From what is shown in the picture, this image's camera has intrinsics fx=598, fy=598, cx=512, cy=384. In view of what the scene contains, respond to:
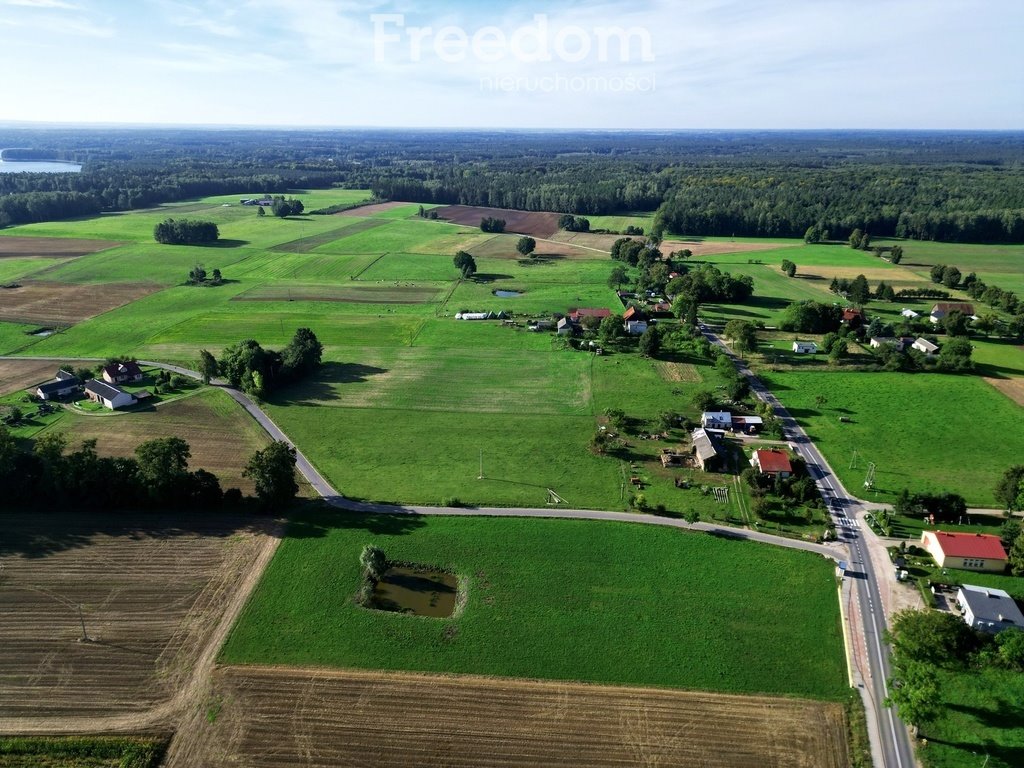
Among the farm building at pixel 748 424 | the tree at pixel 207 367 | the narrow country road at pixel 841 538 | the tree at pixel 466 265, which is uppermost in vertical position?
the tree at pixel 466 265

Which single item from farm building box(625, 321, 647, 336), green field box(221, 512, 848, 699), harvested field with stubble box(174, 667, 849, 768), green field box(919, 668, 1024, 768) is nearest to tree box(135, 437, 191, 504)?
green field box(221, 512, 848, 699)

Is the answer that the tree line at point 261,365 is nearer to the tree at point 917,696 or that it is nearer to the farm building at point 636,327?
the farm building at point 636,327

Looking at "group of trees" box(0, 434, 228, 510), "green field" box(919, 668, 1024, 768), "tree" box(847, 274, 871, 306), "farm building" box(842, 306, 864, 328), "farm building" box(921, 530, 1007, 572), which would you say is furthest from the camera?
"tree" box(847, 274, 871, 306)

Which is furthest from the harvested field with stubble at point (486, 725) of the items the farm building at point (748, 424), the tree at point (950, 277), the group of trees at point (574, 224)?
the group of trees at point (574, 224)

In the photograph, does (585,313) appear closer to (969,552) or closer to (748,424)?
(748,424)

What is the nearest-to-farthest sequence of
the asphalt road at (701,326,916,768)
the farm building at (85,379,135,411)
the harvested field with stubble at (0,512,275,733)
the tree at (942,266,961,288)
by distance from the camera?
the asphalt road at (701,326,916,768)
the harvested field with stubble at (0,512,275,733)
the farm building at (85,379,135,411)
the tree at (942,266,961,288)

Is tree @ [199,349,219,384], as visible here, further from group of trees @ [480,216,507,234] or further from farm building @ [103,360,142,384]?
group of trees @ [480,216,507,234]

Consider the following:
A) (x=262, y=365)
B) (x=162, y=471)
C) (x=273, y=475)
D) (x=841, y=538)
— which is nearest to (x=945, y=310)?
(x=841, y=538)
